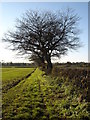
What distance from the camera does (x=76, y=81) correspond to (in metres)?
9.86

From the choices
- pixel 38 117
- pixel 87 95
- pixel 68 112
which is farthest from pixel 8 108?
pixel 87 95

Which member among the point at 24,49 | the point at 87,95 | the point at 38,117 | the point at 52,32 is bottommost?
the point at 38,117

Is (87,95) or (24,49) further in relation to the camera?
(24,49)

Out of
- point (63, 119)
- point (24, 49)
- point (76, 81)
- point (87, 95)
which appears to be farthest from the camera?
point (24, 49)

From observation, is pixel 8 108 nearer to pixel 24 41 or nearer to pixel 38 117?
pixel 38 117

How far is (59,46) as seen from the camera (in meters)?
28.9

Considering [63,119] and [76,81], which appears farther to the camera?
[76,81]

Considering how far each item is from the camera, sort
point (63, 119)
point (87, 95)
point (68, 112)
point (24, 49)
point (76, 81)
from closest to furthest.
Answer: point (63, 119)
point (68, 112)
point (87, 95)
point (76, 81)
point (24, 49)

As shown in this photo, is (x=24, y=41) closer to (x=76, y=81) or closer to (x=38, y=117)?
(x=76, y=81)

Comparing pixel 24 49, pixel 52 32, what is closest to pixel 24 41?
pixel 24 49

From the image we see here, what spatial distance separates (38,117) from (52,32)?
20.5 meters

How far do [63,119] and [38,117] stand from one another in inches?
37.0

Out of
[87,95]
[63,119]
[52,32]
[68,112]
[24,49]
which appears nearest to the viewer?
[63,119]

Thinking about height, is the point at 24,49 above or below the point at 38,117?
above
